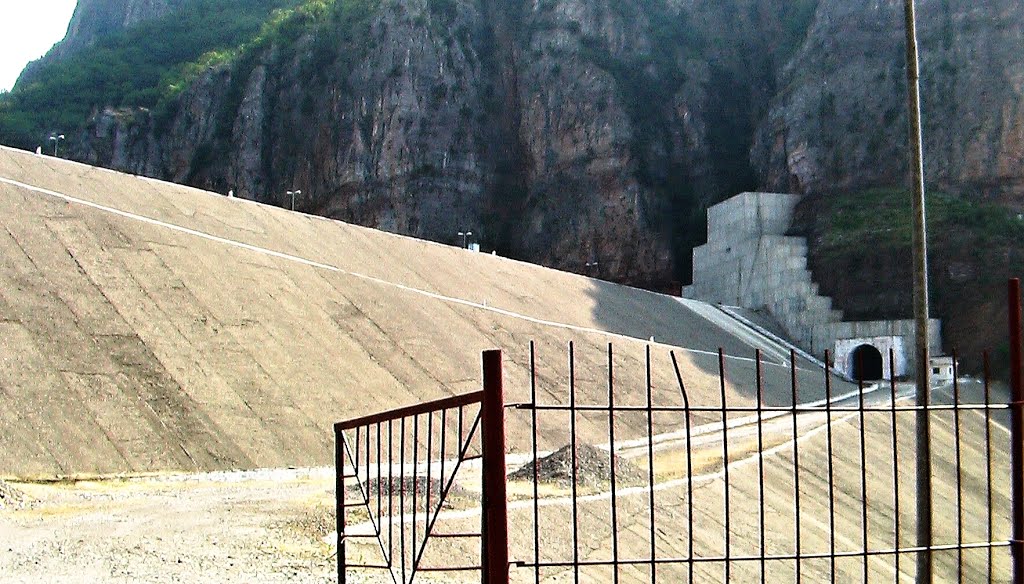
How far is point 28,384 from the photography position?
53.5 feet

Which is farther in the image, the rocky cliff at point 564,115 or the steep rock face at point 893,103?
the rocky cliff at point 564,115

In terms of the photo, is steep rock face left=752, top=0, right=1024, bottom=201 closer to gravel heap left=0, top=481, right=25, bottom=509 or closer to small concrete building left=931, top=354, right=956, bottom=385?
small concrete building left=931, top=354, right=956, bottom=385

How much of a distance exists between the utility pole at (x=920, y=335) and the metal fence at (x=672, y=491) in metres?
0.23

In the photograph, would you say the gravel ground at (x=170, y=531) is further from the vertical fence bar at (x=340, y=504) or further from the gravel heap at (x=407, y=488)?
the vertical fence bar at (x=340, y=504)

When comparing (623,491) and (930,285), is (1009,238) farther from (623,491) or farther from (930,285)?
(623,491)

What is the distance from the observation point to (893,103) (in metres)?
56.6

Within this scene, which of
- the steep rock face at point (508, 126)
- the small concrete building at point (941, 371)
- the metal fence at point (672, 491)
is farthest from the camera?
the steep rock face at point (508, 126)

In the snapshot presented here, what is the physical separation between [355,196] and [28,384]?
172ft

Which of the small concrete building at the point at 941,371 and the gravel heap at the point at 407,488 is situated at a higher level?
the gravel heap at the point at 407,488

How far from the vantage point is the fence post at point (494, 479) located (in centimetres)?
530

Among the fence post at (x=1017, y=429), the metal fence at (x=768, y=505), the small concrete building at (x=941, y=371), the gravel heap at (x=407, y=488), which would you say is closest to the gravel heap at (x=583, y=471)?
the metal fence at (x=768, y=505)

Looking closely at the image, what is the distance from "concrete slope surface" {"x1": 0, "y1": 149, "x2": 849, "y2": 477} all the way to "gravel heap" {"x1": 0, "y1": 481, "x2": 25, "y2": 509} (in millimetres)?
890

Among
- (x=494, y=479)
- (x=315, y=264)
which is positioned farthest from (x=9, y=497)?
(x=315, y=264)

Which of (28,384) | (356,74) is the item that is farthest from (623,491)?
(356,74)
